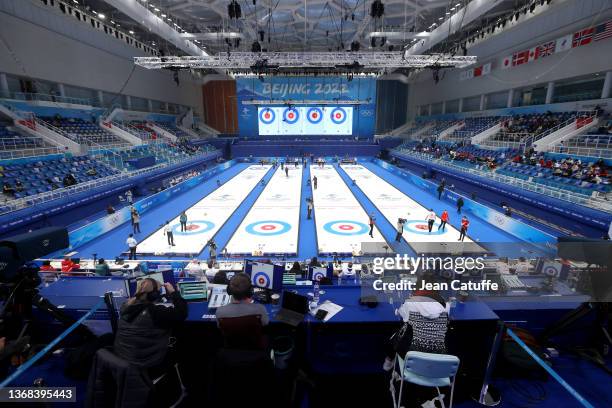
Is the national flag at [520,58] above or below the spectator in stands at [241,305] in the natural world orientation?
above

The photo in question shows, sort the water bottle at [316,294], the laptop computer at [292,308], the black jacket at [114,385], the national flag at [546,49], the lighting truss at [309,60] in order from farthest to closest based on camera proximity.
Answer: the national flag at [546,49] → the lighting truss at [309,60] → the water bottle at [316,294] → the laptop computer at [292,308] → the black jacket at [114,385]

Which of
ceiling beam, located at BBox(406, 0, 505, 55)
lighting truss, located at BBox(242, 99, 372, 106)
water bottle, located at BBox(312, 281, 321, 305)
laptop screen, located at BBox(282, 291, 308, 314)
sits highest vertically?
ceiling beam, located at BBox(406, 0, 505, 55)

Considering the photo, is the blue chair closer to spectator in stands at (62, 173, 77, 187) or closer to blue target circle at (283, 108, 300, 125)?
spectator in stands at (62, 173, 77, 187)

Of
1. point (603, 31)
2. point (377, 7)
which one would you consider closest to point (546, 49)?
point (603, 31)

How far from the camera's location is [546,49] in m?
21.8

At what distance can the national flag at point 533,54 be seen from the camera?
22.7 m

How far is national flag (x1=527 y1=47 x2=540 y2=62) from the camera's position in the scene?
74.5 feet

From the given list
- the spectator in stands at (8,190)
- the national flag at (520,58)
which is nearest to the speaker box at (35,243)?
the spectator in stands at (8,190)

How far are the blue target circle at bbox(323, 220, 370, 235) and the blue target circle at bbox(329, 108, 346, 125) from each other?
28.0 m

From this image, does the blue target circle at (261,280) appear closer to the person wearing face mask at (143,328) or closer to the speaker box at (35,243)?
the person wearing face mask at (143,328)

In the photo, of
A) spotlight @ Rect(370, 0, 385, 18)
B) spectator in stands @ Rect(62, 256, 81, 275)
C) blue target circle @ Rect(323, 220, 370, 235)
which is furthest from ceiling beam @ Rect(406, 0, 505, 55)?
spectator in stands @ Rect(62, 256, 81, 275)

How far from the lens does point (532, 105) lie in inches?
983

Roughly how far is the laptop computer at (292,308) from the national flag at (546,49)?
90.4 ft

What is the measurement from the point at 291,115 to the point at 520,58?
25223 mm
